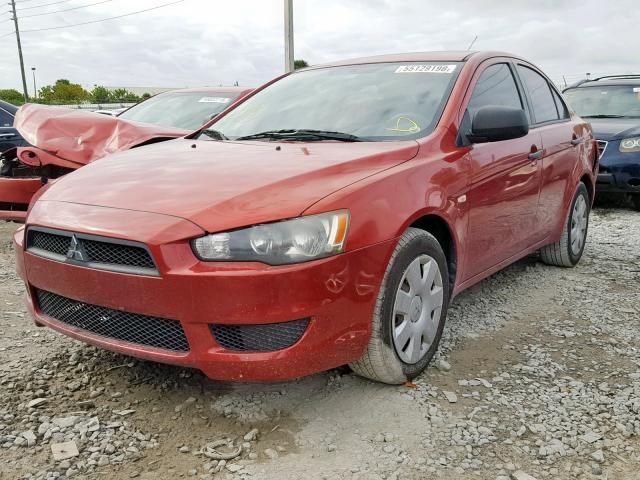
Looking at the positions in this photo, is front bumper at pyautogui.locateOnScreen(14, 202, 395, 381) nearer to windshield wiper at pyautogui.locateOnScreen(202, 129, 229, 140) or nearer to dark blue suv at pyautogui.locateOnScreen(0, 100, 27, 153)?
windshield wiper at pyautogui.locateOnScreen(202, 129, 229, 140)

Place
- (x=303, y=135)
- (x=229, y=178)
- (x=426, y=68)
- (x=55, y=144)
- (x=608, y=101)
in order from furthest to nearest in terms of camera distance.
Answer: (x=608, y=101) < (x=55, y=144) < (x=426, y=68) < (x=303, y=135) < (x=229, y=178)

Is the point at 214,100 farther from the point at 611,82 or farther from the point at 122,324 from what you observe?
the point at 611,82

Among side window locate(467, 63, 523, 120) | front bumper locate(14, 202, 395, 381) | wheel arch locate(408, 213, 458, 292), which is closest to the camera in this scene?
front bumper locate(14, 202, 395, 381)

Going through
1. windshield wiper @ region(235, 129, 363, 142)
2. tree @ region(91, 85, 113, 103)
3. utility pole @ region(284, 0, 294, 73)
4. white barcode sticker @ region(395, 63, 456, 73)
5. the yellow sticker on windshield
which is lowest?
tree @ region(91, 85, 113, 103)

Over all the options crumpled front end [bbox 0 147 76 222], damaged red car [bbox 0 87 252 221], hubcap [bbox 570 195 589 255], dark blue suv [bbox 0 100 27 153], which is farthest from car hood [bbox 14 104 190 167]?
dark blue suv [bbox 0 100 27 153]

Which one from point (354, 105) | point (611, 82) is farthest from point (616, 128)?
point (354, 105)

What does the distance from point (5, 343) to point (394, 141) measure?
227 cm

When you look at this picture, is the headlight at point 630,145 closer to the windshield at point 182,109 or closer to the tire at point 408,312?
the windshield at point 182,109

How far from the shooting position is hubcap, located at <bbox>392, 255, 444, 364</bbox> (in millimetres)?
2684

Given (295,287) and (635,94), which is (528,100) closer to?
(295,287)

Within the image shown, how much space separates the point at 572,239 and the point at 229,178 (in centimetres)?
323

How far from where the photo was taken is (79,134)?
4.67 m

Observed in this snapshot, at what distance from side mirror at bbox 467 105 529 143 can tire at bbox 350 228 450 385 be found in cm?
68

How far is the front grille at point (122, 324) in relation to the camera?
2.36 meters
